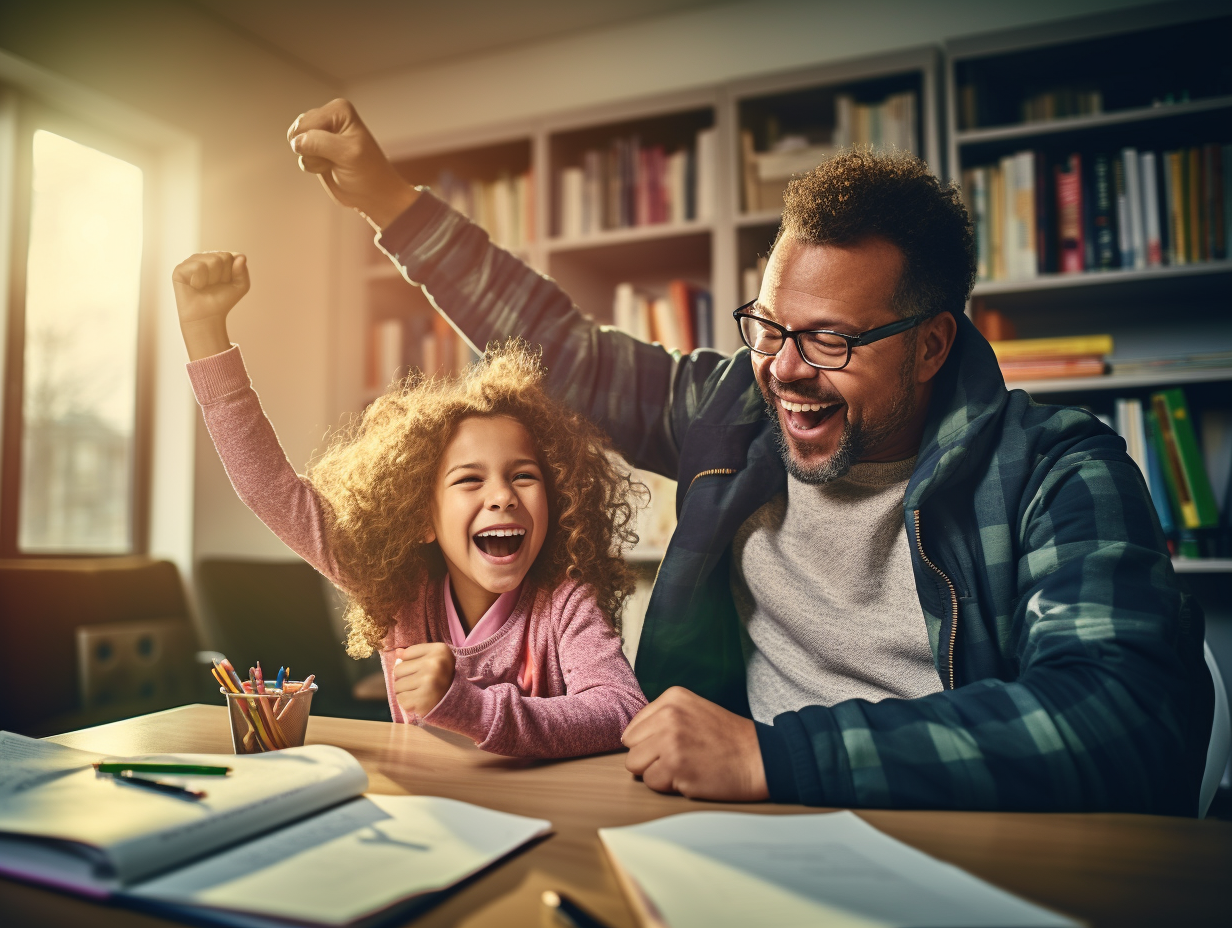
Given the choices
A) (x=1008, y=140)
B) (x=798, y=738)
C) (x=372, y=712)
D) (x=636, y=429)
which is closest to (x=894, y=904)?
(x=798, y=738)

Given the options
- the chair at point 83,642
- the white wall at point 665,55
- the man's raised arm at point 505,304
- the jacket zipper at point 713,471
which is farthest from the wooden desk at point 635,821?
the white wall at point 665,55

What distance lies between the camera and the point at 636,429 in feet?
4.02

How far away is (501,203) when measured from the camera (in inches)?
115

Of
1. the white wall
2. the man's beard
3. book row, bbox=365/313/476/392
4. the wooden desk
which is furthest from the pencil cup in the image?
the white wall

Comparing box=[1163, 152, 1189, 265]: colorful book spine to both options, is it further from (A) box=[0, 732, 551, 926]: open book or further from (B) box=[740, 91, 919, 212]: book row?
(A) box=[0, 732, 551, 926]: open book

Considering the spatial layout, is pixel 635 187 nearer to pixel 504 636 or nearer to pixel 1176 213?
pixel 1176 213

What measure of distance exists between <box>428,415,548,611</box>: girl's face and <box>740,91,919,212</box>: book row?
1759mm

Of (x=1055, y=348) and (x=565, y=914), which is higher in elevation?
(x=1055, y=348)

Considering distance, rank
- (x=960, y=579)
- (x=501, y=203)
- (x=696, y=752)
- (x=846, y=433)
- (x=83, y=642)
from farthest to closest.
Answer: (x=501, y=203) → (x=83, y=642) → (x=846, y=433) → (x=960, y=579) → (x=696, y=752)

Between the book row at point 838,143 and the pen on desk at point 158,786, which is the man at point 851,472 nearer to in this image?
the pen on desk at point 158,786

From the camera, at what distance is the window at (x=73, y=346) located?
97.7 inches

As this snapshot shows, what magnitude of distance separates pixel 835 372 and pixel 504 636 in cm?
51

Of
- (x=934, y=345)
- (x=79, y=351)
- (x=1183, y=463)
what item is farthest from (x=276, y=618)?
(x=1183, y=463)

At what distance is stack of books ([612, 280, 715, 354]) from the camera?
8.68ft
